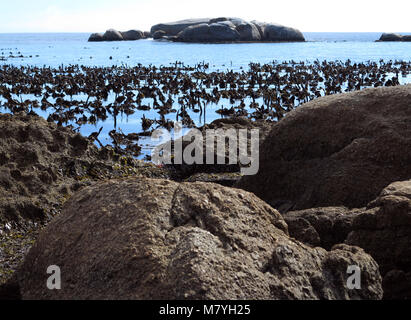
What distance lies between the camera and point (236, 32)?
92.4 metres

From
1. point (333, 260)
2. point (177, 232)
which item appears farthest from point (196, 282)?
point (333, 260)

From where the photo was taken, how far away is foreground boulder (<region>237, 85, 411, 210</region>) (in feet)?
23.6

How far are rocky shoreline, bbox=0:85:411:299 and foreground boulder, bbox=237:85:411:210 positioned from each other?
0.02 meters

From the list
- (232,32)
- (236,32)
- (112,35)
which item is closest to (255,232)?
(232,32)

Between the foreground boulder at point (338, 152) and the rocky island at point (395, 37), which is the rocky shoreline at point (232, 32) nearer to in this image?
the rocky island at point (395, 37)

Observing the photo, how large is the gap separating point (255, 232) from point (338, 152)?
12.7ft

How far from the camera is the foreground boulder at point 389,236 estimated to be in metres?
5.06

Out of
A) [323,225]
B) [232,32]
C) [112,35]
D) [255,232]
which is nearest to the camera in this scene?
[255,232]
